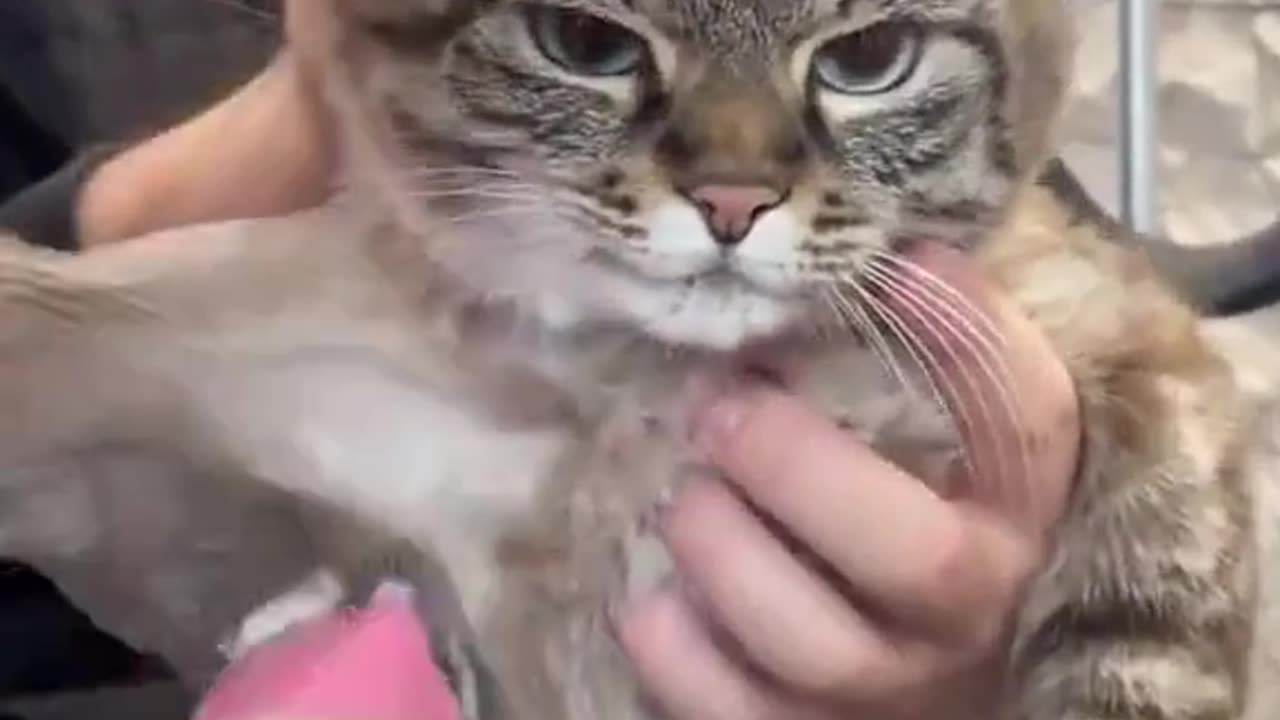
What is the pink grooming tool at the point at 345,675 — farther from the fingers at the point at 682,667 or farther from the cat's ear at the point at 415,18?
the cat's ear at the point at 415,18

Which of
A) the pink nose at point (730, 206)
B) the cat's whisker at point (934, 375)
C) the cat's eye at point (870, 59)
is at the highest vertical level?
the cat's eye at point (870, 59)

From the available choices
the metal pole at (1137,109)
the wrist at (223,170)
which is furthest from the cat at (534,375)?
the metal pole at (1137,109)

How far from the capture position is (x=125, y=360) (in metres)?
0.79

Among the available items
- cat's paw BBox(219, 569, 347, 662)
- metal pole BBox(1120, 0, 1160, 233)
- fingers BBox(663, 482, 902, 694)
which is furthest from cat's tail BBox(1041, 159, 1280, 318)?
cat's paw BBox(219, 569, 347, 662)

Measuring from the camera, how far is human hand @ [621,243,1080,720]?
75cm

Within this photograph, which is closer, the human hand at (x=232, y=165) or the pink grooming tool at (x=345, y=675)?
the pink grooming tool at (x=345, y=675)

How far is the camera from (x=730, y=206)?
699mm

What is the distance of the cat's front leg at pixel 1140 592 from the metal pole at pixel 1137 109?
1.80 ft

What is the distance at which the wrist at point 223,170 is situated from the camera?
0.95 meters

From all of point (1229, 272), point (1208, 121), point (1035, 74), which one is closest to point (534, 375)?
point (1035, 74)

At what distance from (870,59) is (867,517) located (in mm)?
172

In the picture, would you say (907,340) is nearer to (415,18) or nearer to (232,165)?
(415,18)

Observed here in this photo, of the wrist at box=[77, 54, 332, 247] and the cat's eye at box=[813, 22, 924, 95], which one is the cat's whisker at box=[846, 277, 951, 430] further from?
the wrist at box=[77, 54, 332, 247]

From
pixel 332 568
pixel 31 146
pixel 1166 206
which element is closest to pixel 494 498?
pixel 332 568
